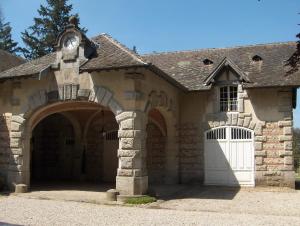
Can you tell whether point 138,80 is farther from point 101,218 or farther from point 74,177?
point 74,177

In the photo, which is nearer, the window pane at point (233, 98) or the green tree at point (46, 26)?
the window pane at point (233, 98)

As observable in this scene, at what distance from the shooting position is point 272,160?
15570 mm

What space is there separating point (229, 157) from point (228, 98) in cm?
248

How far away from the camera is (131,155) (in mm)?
11945

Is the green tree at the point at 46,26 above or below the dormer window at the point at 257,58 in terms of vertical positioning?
above

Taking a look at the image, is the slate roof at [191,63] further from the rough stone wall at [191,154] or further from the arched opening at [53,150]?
the arched opening at [53,150]

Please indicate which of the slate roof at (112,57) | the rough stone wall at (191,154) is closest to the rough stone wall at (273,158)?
the rough stone wall at (191,154)

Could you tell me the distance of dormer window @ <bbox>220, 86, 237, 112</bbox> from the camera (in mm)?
16484

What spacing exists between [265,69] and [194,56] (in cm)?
397

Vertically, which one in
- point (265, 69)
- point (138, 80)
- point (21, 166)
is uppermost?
point (265, 69)

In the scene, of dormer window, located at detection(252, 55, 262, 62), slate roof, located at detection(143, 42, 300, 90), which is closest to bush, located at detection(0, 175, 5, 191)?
slate roof, located at detection(143, 42, 300, 90)

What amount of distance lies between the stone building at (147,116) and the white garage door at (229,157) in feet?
0.14

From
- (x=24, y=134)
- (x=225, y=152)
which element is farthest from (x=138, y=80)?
(x=225, y=152)

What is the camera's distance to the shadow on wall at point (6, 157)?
1379 centimetres
